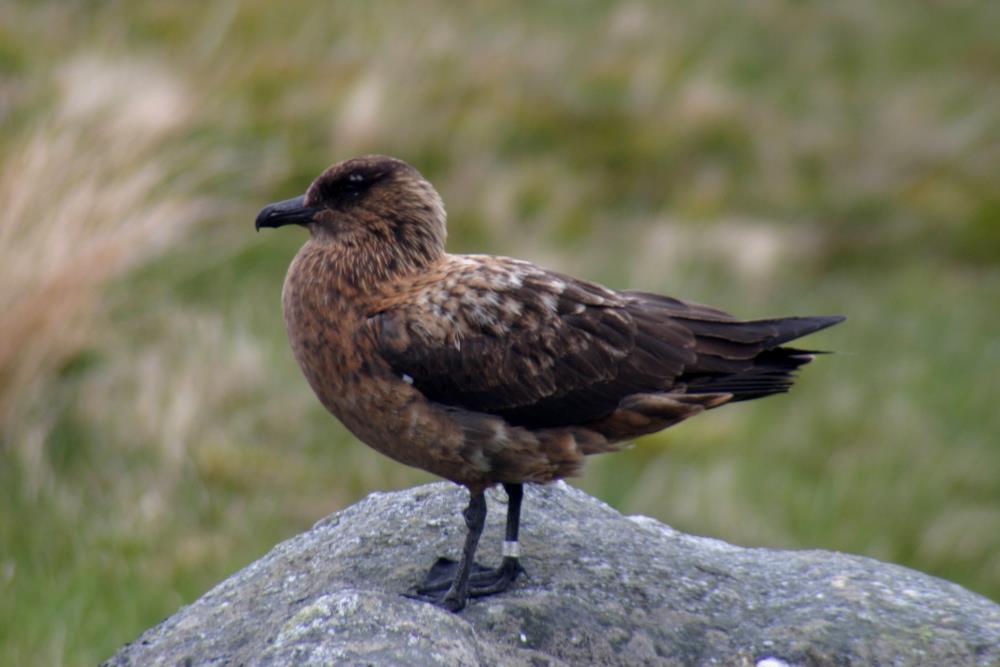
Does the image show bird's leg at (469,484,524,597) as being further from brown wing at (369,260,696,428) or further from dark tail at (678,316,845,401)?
dark tail at (678,316,845,401)

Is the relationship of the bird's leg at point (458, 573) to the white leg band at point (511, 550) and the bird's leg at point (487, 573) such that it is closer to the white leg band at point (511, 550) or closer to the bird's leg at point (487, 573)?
the bird's leg at point (487, 573)

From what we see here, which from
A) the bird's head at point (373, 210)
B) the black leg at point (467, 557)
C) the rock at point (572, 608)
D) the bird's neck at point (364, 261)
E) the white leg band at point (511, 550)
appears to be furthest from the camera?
the bird's head at point (373, 210)

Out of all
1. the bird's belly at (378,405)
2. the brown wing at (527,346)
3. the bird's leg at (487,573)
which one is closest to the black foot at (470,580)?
the bird's leg at (487,573)

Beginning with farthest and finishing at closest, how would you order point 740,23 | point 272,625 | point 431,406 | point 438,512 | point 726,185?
point 740,23
point 726,185
point 438,512
point 431,406
point 272,625

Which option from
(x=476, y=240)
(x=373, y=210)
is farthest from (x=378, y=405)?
(x=476, y=240)

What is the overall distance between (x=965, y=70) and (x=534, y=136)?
6.42 metres

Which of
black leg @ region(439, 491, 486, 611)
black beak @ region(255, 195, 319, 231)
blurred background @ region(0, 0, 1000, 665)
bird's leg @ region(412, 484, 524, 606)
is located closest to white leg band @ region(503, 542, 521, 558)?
bird's leg @ region(412, 484, 524, 606)

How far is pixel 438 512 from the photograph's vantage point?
5324 mm

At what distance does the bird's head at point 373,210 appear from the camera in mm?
5254

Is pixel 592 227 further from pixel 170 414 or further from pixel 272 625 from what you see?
pixel 272 625

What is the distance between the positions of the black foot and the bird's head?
1.13 m

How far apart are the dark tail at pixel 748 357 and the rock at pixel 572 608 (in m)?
0.63

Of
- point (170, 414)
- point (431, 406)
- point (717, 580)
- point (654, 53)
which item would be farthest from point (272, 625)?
point (654, 53)

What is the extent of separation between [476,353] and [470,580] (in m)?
0.79
